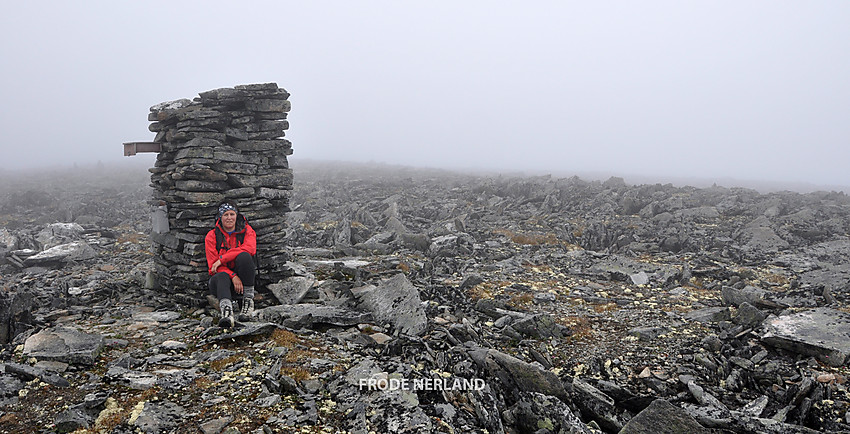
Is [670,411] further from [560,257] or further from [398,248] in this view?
[398,248]

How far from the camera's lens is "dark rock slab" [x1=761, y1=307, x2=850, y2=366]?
7684 millimetres

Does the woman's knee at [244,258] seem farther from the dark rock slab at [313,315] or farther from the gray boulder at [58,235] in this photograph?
the gray boulder at [58,235]

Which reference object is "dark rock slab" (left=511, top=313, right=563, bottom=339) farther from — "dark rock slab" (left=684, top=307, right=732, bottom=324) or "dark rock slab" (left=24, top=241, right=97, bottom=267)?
"dark rock slab" (left=24, top=241, right=97, bottom=267)

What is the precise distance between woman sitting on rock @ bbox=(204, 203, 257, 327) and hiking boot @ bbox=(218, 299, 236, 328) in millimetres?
185

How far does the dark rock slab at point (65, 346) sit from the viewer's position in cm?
699

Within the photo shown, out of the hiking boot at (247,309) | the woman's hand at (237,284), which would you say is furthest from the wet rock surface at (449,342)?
the woman's hand at (237,284)

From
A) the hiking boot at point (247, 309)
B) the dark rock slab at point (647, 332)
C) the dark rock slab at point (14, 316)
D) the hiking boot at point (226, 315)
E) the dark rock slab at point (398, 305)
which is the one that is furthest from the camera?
the hiking boot at point (247, 309)

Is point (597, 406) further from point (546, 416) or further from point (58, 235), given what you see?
point (58, 235)

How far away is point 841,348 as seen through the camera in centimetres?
768

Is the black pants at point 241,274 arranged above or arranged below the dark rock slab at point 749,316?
above

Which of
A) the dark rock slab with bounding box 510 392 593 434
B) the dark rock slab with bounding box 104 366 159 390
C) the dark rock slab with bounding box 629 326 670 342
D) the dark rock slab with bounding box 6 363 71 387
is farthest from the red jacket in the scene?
the dark rock slab with bounding box 629 326 670 342

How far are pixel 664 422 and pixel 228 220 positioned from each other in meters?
8.31

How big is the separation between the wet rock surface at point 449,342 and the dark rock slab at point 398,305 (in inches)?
1.4

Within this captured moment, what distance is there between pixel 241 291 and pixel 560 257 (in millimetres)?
10925
